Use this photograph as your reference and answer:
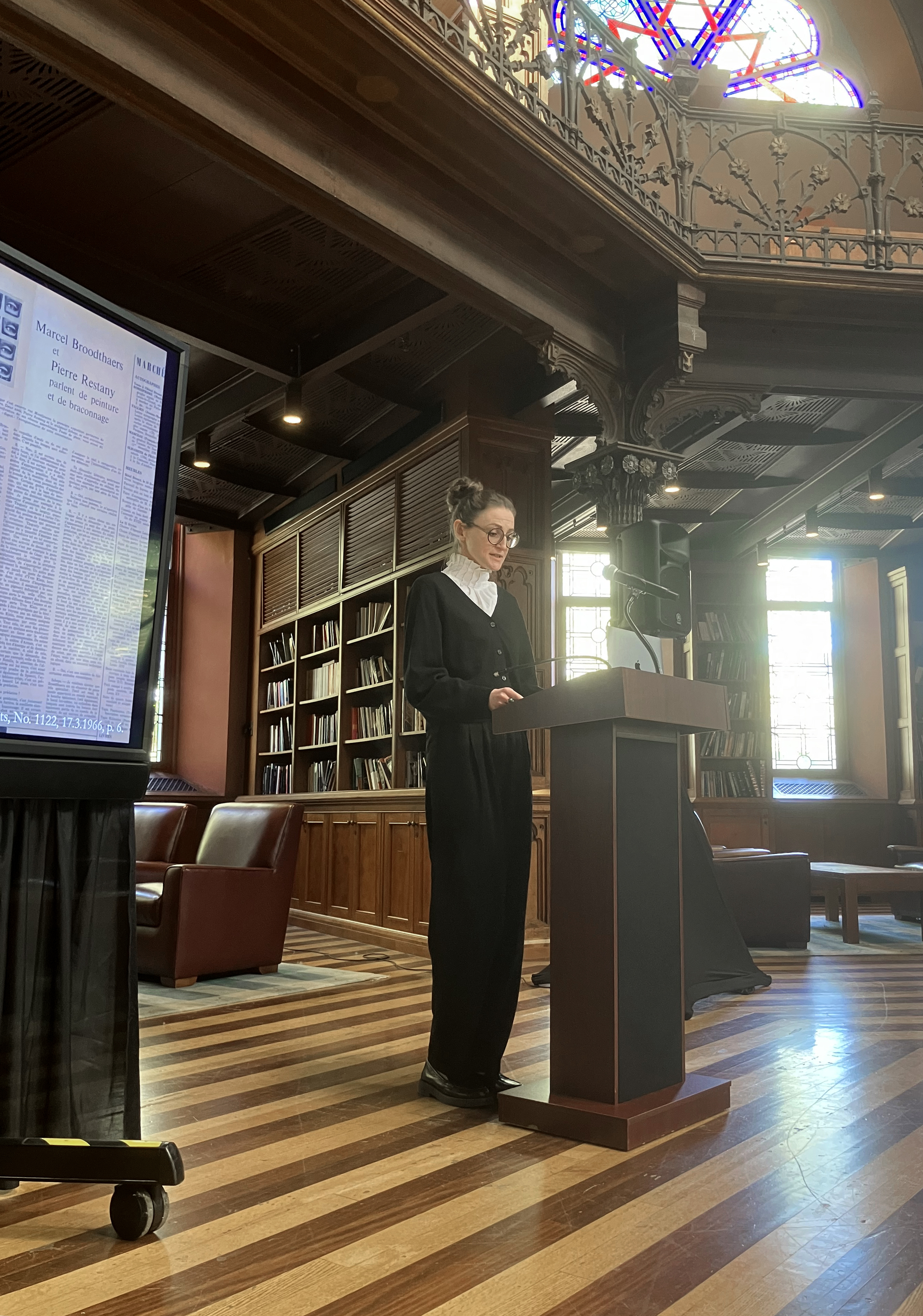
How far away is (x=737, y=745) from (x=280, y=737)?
15.5 ft

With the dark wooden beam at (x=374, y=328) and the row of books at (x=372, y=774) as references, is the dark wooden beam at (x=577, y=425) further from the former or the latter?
the row of books at (x=372, y=774)

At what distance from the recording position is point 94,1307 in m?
1.41

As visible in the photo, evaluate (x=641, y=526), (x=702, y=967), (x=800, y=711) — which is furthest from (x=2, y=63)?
(x=800, y=711)

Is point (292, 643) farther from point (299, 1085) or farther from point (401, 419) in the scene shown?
point (299, 1085)

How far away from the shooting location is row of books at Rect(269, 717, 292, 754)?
350 inches

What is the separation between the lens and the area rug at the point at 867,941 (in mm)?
6035

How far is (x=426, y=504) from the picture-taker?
671 cm

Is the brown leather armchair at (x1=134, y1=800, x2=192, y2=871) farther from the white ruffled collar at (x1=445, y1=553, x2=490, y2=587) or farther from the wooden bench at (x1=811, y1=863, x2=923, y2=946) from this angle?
the wooden bench at (x1=811, y1=863, x2=923, y2=946)

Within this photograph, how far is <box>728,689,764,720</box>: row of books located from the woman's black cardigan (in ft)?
26.6

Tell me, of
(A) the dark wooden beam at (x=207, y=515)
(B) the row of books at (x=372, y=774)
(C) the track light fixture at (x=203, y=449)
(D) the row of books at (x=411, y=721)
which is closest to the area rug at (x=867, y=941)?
(D) the row of books at (x=411, y=721)

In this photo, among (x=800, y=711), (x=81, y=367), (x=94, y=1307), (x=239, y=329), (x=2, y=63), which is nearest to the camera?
(x=94, y=1307)

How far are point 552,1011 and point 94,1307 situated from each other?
1224 mm

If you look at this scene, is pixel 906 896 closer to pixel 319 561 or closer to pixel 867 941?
pixel 867 941

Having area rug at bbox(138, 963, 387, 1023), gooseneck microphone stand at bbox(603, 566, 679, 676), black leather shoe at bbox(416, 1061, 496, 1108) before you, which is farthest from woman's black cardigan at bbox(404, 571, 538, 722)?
area rug at bbox(138, 963, 387, 1023)
